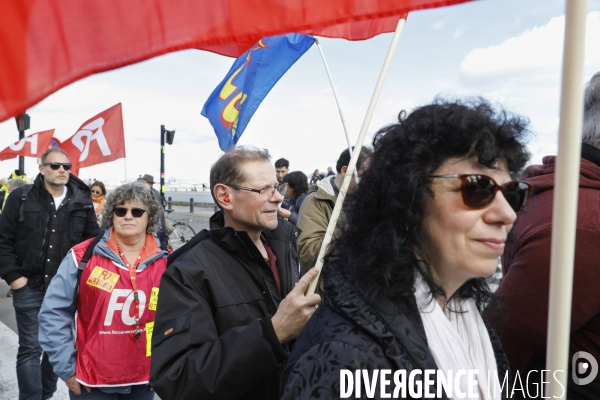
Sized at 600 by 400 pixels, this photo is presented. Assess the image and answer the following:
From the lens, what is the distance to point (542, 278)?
1865mm

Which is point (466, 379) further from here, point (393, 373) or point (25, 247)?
point (25, 247)

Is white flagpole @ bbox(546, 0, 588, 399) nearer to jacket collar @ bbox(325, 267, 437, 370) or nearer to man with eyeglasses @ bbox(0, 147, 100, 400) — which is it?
jacket collar @ bbox(325, 267, 437, 370)

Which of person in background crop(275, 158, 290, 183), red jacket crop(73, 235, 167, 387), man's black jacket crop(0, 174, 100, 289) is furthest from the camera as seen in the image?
person in background crop(275, 158, 290, 183)

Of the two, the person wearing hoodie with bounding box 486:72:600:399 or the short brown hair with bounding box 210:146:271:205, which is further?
the short brown hair with bounding box 210:146:271:205

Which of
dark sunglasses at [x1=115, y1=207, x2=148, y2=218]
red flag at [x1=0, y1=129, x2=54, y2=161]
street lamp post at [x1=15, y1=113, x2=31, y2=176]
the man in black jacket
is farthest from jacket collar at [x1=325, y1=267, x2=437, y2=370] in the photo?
street lamp post at [x1=15, y1=113, x2=31, y2=176]

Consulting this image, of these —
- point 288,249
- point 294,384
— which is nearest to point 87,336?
point 288,249

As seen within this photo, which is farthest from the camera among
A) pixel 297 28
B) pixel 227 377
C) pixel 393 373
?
pixel 227 377

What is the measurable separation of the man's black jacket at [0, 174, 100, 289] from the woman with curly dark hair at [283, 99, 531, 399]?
3.51 metres

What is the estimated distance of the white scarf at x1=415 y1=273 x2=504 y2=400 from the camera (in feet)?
4.54

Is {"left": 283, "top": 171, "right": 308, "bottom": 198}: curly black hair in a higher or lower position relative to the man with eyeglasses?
higher

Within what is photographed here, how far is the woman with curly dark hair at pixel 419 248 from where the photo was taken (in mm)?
1230

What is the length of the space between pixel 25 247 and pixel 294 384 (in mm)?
3857

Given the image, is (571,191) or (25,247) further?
(25,247)

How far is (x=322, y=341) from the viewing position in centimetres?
126
